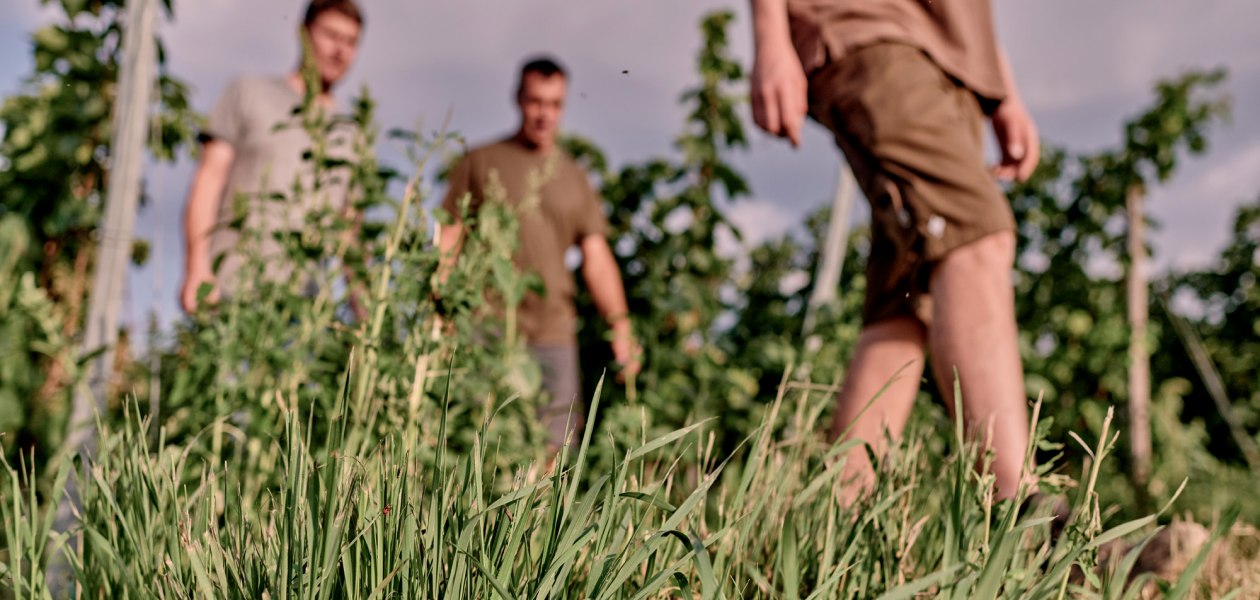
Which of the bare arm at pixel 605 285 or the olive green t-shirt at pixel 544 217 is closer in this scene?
the olive green t-shirt at pixel 544 217

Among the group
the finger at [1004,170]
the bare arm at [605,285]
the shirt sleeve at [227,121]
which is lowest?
the bare arm at [605,285]

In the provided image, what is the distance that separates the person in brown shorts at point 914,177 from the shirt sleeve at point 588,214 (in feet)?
5.42

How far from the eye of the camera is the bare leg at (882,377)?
1.76 m

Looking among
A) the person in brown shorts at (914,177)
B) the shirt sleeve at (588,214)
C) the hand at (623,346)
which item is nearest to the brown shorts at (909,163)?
the person in brown shorts at (914,177)

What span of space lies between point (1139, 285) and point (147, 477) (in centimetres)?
587

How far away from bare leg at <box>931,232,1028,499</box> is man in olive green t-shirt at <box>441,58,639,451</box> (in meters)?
1.64

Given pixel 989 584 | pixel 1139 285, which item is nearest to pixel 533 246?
pixel 989 584

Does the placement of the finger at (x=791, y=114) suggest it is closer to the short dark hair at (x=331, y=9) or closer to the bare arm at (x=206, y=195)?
the bare arm at (x=206, y=195)

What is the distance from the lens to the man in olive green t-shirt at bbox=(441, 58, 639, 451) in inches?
132

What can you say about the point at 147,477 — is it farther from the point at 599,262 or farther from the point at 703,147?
the point at 703,147

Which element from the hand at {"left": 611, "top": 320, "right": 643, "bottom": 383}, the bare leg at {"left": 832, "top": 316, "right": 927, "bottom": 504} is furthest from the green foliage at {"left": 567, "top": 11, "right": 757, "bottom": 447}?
the bare leg at {"left": 832, "top": 316, "right": 927, "bottom": 504}

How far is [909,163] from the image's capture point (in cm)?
171

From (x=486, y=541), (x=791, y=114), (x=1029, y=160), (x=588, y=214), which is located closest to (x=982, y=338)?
(x=791, y=114)

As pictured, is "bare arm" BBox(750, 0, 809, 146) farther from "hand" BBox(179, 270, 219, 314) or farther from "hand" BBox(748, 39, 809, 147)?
"hand" BBox(179, 270, 219, 314)
